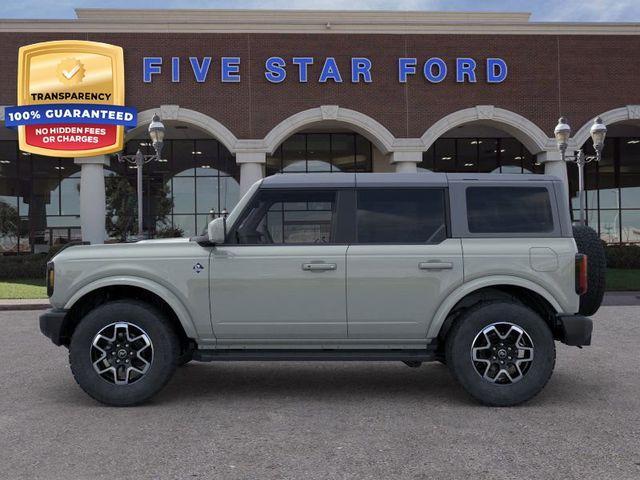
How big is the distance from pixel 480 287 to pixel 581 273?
3.01 ft

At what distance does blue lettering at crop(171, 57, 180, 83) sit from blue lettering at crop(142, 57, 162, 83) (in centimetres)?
48

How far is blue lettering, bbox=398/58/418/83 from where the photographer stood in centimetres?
2345

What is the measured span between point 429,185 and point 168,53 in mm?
20130

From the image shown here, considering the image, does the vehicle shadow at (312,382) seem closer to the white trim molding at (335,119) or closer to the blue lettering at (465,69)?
the white trim molding at (335,119)

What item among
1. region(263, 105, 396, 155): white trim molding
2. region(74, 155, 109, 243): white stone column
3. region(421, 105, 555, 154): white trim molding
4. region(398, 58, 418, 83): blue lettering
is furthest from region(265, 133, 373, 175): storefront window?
region(74, 155, 109, 243): white stone column

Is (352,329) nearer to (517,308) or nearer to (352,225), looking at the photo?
(352,225)

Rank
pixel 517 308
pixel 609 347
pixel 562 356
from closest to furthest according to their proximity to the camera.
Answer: pixel 517 308
pixel 562 356
pixel 609 347

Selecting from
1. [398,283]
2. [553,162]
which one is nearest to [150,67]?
[553,162]

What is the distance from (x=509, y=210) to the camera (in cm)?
555

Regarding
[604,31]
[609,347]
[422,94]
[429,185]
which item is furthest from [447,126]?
[429,185]

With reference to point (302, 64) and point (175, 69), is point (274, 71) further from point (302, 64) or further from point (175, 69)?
point (175, 69)

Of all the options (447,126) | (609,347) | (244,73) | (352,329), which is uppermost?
(244,73)

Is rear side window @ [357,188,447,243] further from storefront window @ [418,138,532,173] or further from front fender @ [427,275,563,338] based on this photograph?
storefront window @ [418,138,532,173]

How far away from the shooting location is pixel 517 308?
17.5 feet
